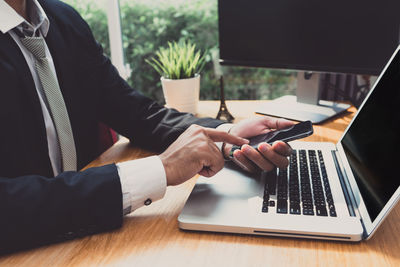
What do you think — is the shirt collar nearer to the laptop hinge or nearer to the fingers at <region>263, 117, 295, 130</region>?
the fingers at <region>263, 117, 295, 130</region>

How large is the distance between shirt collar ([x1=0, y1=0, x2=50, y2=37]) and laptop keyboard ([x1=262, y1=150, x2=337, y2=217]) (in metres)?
0.75

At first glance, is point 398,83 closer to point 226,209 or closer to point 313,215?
point 313,215

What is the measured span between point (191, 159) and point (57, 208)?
0.95ft

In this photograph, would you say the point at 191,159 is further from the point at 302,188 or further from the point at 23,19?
the point at 23,19

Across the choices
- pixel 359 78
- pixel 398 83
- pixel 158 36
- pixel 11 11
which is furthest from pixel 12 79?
pixel 158 36

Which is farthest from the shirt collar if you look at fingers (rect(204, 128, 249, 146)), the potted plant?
fingers (rect(204, 128, 249, 146))

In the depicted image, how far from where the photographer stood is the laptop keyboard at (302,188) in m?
0.72

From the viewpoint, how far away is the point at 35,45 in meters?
1.02

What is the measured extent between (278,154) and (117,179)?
1.18ft

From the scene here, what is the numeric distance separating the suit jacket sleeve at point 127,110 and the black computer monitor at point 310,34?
394 mm

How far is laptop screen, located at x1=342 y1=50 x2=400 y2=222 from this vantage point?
65 centimetres

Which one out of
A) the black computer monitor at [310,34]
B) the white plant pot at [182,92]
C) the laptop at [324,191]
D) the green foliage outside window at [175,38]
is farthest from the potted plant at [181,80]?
the green foliage outside window at [175,38]

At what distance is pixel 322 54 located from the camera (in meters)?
1.26

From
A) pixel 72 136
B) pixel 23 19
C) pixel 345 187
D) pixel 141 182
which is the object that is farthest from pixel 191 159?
pixel 23 19
